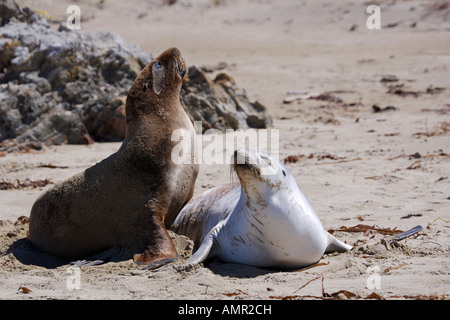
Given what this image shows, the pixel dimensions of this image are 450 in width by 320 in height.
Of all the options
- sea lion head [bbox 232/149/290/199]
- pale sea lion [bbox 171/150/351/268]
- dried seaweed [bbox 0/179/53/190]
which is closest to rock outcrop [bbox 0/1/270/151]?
dried seaweed [bbox 0/179/53/190]

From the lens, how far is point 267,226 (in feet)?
14.7

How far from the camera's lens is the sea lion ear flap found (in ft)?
18.3

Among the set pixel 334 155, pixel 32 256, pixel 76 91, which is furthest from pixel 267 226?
pixel 76 91

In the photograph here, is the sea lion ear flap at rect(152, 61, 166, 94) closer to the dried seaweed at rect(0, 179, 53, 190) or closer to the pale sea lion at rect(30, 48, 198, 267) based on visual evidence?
the pale sea lion at rect(30, 48, 198, 267)

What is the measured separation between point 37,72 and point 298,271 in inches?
269

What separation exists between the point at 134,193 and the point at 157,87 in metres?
0.90

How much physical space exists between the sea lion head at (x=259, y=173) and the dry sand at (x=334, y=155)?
0.55 meters

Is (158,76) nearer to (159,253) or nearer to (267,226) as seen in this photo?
(159,253)

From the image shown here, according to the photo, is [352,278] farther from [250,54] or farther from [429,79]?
[250,54]

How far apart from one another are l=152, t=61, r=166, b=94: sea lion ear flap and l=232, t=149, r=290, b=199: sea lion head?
1.40 m

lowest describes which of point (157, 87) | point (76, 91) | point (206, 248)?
point (206, 248)

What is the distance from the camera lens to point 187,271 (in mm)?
4504

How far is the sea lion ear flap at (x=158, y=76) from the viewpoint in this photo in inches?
219
